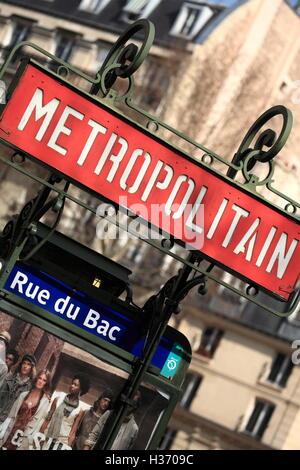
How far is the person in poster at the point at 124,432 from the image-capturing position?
7215 mm

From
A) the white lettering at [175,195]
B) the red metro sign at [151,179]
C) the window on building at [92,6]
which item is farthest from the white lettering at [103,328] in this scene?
the window on building at [92,6]

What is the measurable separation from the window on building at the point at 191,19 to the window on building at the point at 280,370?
14503mm

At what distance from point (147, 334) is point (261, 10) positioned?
38248 millimetres

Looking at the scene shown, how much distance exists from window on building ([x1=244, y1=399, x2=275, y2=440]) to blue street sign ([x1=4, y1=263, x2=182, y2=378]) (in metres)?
35.2

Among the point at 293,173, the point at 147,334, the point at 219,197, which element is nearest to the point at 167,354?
the point at 147,334

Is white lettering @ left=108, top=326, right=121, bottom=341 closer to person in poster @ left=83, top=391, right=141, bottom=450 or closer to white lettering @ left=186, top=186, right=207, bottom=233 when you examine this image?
person in poster @ left=83, top=391, right=141, bottom=450

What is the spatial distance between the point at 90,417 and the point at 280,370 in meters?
36.1

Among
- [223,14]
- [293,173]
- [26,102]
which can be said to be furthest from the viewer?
[223,14]

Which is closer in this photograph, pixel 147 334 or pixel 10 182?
pixel 147 334

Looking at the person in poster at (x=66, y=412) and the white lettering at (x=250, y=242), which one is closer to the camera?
the person in poster at (x=66, y=412)

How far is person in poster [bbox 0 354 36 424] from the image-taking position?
272 inches

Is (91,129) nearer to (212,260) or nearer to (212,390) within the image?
(212,260)

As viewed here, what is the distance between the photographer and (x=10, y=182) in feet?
139

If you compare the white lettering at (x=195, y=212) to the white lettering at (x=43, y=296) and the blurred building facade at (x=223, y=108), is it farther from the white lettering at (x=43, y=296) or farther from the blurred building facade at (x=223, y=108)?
the blurred building facade at (x=223, y=108)
